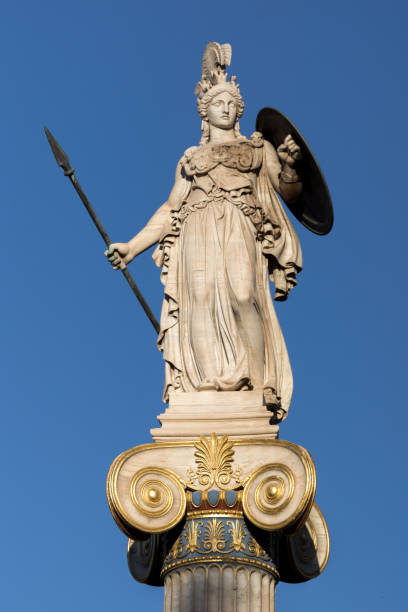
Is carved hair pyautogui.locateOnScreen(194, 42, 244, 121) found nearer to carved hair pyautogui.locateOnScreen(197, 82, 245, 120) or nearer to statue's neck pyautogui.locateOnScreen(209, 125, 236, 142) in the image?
carved hair pyautogui.locateOnScreen(197, 82, 245, 120)

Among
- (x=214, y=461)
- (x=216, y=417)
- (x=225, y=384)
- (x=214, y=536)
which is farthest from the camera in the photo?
(x=225, y=384)

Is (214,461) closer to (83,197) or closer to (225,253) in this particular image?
(225,253)

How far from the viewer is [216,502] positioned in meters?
17.6

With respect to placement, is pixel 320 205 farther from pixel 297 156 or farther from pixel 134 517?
pixel 134 517

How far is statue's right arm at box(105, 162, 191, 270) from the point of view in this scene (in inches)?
813

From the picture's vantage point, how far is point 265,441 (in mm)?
17656

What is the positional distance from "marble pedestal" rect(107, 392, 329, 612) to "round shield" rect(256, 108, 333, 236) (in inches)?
158

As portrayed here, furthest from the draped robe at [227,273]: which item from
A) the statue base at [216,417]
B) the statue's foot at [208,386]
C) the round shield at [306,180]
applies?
the round shield at [306,180]

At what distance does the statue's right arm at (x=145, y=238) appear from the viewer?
2064cm

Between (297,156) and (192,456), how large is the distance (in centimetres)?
531

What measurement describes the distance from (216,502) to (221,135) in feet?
20.4

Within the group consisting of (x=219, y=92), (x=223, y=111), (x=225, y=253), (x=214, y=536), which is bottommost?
(x=214, y=536)

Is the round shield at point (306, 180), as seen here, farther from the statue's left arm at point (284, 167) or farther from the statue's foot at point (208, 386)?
the statue's foot at point (208, 386)

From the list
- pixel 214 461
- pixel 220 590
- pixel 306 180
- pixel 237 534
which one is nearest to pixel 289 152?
pixel 306 180
